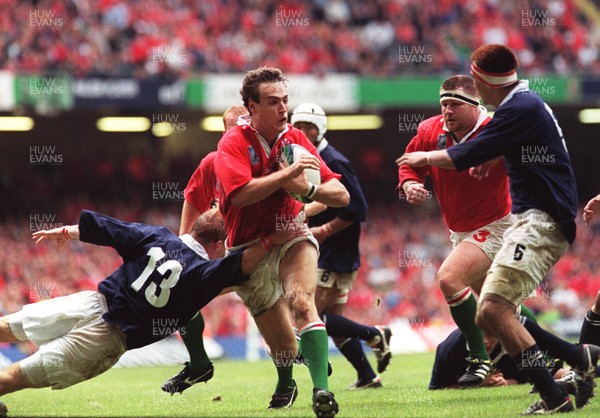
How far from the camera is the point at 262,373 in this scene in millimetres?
12508

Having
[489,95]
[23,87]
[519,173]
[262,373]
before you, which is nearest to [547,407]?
[519,173]

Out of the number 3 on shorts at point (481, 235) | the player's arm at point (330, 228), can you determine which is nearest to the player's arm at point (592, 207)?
the number 3 on shorts at point (481, 235)

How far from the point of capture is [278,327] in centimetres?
734

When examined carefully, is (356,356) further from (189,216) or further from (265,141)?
(265,141)

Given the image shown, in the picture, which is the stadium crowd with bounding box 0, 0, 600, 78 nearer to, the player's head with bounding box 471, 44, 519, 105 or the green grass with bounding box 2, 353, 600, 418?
the green grass with bounding box 2, 353, 600, 418

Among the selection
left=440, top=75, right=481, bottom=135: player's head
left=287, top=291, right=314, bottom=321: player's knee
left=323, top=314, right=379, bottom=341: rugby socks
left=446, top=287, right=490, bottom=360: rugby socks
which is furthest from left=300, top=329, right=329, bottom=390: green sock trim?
left=323, top=314, right=379, bottom=341: rugby socks

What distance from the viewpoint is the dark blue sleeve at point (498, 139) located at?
20.6 ft

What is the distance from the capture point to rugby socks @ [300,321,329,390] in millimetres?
6469

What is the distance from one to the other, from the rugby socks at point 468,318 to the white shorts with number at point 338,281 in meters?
1.79

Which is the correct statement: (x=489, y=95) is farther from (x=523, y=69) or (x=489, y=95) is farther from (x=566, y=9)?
(x=566, y=9)

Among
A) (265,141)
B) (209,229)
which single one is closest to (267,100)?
(265,141)

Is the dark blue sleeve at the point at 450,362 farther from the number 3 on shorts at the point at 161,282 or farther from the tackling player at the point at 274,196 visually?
the number 3 on shorts at the point at 161,282

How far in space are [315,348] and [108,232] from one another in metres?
1.55

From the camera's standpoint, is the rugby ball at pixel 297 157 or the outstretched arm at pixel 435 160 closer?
the outstretched arm at pixel 435 160
